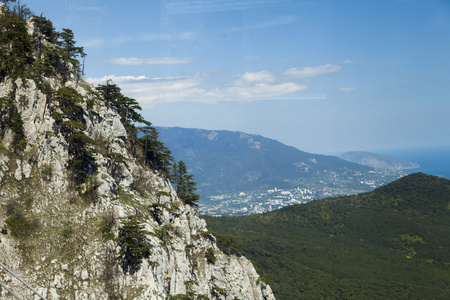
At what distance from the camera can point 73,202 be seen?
4800cm

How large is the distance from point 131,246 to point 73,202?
11.4 metres

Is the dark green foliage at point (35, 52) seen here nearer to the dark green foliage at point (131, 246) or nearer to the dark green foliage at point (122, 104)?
the dark green foliage at point (122, 104)

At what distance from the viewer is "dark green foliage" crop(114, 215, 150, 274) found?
148 ft

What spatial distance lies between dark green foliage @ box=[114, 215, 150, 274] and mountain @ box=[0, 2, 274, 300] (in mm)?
148

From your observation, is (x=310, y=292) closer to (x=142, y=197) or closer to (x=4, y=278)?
(x=142, y=197)

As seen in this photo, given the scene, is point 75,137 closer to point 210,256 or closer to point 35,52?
point 35,52

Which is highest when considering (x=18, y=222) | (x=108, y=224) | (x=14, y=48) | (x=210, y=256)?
(x=14, y=48)

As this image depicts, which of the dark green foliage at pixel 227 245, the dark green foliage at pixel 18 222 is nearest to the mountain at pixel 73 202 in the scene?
the dark green foliage at pixel 18 222

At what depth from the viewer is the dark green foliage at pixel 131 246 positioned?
4525 centimetres

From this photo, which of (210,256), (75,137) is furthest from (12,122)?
(210,256)

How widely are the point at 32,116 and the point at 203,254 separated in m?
42.1

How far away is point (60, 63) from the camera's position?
61156 millimetres

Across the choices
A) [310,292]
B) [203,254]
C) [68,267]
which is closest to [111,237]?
[68,267]

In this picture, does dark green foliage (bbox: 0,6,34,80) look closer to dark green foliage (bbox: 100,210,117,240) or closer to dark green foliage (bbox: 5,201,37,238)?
dark green foliage (bbox: 5,201,37,238)
